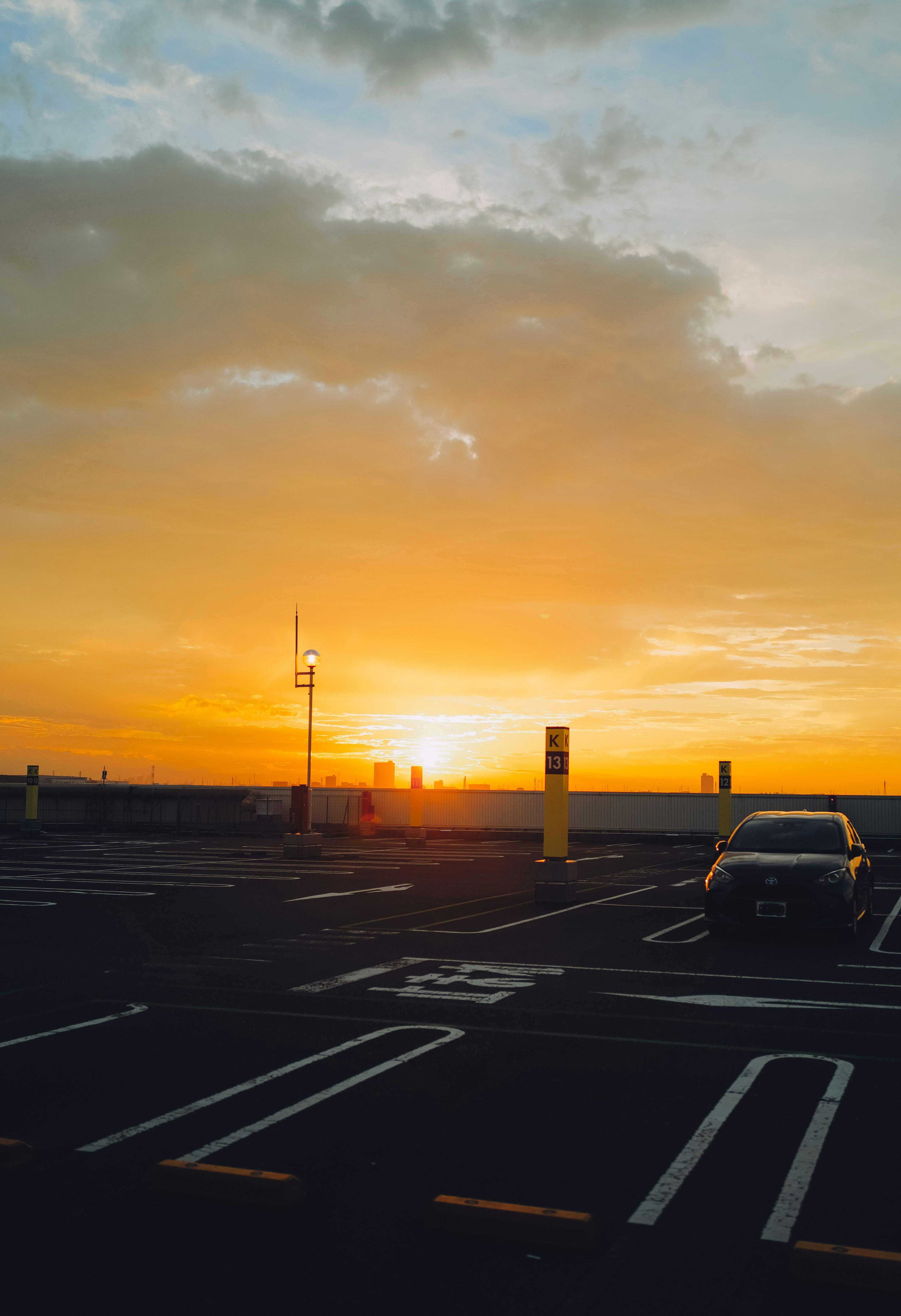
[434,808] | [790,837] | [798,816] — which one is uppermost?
[798,816]

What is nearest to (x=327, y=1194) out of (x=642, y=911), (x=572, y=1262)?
(x=572, y=1262)

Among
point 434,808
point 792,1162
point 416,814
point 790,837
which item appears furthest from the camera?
point 434,808

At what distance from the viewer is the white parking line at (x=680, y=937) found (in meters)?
13.1

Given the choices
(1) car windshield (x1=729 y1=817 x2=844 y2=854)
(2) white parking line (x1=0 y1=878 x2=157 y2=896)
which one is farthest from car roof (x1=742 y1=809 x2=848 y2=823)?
(2) white parking line (x1=0 y1=878 x2=157 y2=896)

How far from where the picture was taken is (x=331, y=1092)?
635 centimetres

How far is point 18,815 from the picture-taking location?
61.7 meters

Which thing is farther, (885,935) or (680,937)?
(885,935)

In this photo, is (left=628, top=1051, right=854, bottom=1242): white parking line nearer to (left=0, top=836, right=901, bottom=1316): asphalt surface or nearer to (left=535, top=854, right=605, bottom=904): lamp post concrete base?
(left=0, top=836, right=901, bottom=1316): asphalt surface

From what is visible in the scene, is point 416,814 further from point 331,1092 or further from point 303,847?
point 331,1092

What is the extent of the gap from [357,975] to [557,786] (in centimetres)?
871

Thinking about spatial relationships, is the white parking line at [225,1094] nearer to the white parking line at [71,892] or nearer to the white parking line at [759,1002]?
the white parking line at [759,1002]

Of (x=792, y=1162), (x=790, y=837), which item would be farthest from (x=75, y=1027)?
(x=790, y=837)

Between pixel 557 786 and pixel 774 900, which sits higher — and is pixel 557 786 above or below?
above

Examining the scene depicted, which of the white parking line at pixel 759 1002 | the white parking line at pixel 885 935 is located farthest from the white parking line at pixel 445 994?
the white parking line at pixel 885 935
